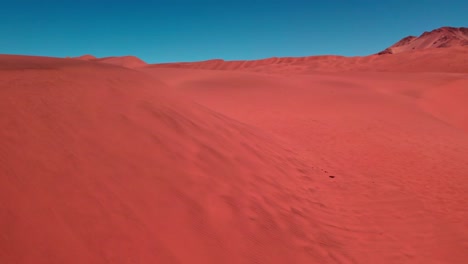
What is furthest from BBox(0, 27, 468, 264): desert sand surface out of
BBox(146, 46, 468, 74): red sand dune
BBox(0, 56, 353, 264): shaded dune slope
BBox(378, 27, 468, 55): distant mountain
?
BBox(378, 27, 468, 55): distant mountain

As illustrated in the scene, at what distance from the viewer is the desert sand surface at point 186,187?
95.3 inches

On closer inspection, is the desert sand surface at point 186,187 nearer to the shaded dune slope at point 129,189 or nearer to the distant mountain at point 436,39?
the shaded dune slope at point 129,189

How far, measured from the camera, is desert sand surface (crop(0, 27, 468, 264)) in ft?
7.95

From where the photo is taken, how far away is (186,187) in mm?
3400

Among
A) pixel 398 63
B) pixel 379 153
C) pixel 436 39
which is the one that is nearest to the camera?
pixel 379 153

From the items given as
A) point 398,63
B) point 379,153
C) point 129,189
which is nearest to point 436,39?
point 398,63

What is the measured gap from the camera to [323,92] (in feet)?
53.6

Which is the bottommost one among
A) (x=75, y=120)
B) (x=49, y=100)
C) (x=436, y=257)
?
(x=436, y=257)

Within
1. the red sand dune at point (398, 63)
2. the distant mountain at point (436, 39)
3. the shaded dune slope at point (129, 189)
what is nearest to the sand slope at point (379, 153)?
the shaded dune slope at point (129, 189)

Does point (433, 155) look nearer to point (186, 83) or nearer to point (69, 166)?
point (69, 166)

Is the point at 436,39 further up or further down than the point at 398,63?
further up

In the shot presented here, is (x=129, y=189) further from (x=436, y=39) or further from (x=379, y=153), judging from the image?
(x=436, y=39)

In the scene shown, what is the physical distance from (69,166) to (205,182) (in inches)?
61.0

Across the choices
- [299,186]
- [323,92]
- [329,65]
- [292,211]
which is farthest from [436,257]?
[329,65]
